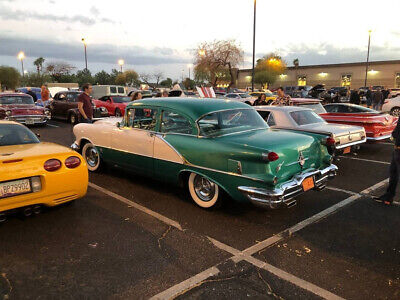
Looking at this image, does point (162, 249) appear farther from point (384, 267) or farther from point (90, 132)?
point (90, 132)

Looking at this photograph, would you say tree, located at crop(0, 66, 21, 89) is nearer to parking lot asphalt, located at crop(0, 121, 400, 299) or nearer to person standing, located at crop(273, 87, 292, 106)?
person standing, located at crop(273, 87, 292, 106)

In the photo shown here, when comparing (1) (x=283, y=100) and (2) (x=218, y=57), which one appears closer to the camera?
(1) (x=283, y=100)

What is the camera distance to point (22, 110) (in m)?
13.0

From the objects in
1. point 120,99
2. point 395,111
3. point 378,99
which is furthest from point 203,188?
point 395,111

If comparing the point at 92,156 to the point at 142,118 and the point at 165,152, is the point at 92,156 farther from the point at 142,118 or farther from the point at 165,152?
the point at 165,152

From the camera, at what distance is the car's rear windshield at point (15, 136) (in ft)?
14.4

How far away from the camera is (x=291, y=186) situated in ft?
12.8

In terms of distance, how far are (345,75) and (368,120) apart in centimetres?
5500

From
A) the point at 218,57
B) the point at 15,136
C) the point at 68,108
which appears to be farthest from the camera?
the point at 218,57

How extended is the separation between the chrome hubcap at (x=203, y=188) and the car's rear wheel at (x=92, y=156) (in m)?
2.59

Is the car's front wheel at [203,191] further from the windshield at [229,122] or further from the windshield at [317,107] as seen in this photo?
the windshield at [317,107]

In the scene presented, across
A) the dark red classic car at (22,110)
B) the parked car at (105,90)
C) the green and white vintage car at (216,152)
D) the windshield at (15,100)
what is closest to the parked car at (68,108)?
the dark red classic car at (22,110)

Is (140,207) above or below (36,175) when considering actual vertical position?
below

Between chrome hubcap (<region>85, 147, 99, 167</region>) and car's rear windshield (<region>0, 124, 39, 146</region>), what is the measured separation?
69.3 inches
